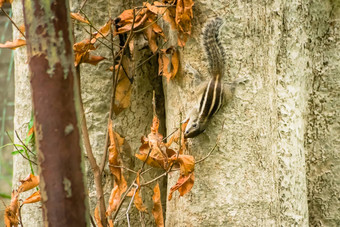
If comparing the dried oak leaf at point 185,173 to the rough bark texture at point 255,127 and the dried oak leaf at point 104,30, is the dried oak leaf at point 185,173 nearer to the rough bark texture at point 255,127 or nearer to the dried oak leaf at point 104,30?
the rough bark texture at point 255,127

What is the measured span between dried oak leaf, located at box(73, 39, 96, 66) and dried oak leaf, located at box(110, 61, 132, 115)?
129 millimetres

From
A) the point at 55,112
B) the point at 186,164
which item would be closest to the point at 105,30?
the point at 186,164

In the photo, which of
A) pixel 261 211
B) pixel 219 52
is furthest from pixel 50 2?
pixel 261 211

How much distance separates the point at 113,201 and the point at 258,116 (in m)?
0.50

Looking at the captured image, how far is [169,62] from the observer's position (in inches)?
64.5

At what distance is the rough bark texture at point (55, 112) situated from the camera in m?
0.66

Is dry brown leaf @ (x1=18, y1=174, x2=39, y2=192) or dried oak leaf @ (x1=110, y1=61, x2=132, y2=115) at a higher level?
dried oak leaf @ (x1=110, y1=61, x2=132, y2=115)

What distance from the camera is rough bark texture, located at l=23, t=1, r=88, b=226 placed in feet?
2.16

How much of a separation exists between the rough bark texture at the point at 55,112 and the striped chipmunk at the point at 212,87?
2.86ft

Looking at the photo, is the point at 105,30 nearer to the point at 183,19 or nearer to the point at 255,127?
the point at 183,19

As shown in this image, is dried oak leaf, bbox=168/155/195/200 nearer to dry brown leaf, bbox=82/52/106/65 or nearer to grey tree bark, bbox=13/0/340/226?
grey tree bark, bbox=13/0/340/226

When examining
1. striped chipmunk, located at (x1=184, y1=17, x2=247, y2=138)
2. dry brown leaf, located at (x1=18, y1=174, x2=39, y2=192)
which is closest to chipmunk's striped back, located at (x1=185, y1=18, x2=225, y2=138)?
striped chipmunk, located at (x1=184, y1=17, x2=247, y2=138)

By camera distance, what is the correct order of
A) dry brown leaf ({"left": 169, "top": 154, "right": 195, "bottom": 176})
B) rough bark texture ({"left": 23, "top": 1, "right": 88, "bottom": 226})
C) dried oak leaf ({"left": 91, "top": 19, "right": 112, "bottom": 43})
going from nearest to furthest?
rough bark texture ({"left": 23, "top": 1, "right": 88, "bottom": 226}) → dry brown leaf ({"left": 169, "top": 154, "right": 195, "bottom": 176}) → dried oak leaf ({"left": 91, "top": 19, "right": 112, "bottom": 43})

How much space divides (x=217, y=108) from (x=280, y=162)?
272mm
